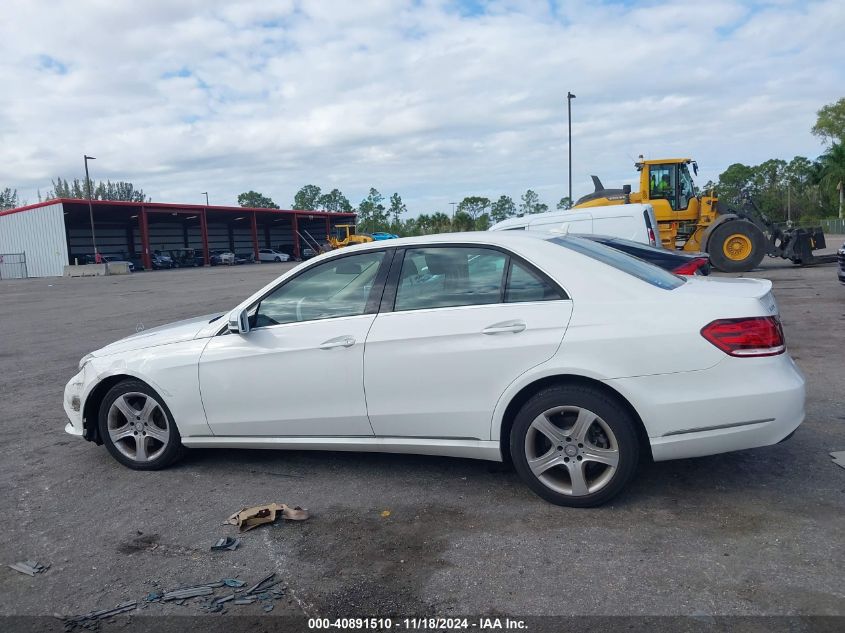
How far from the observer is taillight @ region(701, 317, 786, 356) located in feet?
12.2

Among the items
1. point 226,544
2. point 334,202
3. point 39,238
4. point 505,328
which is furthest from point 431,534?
point 334,202

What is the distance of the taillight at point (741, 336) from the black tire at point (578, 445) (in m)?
0.62

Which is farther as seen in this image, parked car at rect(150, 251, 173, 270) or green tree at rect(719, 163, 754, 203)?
green tree at rect(719, 163, 754, 203)

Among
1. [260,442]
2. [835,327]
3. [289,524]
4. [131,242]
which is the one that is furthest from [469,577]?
[131,242]

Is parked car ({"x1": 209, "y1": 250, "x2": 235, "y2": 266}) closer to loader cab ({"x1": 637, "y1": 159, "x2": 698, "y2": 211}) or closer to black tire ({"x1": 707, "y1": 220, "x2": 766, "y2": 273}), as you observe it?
loader cab ({"x1": 637, "y1": 159, "x2": 698, "y2": 211})

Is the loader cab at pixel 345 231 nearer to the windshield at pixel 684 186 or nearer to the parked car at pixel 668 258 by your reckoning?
the windshield at pixel 684 186

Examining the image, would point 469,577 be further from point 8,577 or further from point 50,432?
point 50,432

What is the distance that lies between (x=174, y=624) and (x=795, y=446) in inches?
161

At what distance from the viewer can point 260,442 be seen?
15.3 feet

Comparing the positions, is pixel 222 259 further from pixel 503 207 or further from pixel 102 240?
pixel 503 207

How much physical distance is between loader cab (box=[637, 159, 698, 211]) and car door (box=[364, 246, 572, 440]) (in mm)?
17190

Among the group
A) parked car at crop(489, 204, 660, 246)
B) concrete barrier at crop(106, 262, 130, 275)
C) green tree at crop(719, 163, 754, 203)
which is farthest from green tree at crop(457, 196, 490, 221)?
parked car at crop(489, 204, 660, 246)

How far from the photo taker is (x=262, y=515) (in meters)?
4.09

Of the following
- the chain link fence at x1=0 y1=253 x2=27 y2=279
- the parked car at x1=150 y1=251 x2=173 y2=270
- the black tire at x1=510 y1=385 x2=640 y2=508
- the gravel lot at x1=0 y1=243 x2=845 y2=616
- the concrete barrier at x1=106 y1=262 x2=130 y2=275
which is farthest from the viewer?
the parked car at x1=150 y1=251 x2=173 y2=270
